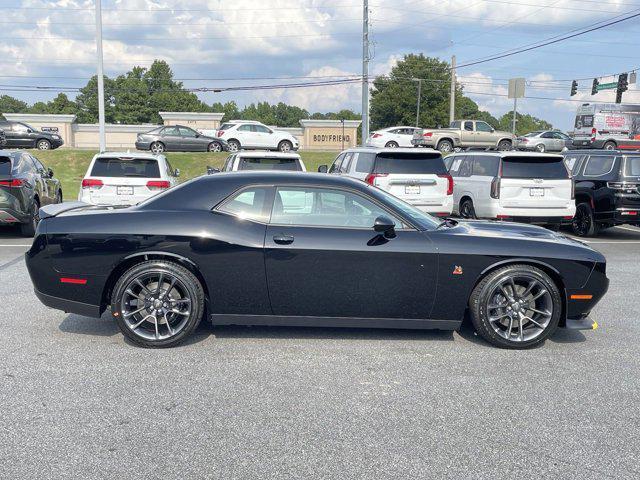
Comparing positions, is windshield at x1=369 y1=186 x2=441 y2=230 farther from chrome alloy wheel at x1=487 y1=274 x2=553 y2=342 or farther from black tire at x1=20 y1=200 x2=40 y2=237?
black tire at x1=20 y1=200 x2=40 y2=237

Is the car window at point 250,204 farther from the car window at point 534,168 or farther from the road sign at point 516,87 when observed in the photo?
the road sign at point 516,87

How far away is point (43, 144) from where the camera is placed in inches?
1204

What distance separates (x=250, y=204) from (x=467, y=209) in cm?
851

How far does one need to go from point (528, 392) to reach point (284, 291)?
6.82 feet

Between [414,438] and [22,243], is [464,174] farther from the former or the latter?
[414,438]

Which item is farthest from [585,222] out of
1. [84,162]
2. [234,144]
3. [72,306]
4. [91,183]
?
[84,162]

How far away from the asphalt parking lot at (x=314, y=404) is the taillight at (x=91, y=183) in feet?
18.4

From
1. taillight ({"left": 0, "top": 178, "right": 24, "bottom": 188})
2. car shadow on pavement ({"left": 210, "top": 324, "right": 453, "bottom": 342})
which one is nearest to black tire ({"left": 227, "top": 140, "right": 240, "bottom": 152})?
taillight ({"left": 0, "top": 178, "right": 24, "bottom": 188})

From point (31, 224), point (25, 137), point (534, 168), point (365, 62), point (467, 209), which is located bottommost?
point (31, 224)

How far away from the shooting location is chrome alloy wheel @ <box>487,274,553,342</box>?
5.25 m

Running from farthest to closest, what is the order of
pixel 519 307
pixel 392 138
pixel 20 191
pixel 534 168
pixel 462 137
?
pixel 392 138, pixel 462 137, pixel 534 168, pixel 20 191, pixel 519 307

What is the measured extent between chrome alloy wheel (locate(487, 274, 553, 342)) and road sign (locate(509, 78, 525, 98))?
22.8 m

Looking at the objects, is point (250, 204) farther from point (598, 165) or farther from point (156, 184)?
point (598, 165)

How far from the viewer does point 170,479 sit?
3107 mm
